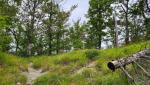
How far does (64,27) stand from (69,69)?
52.3 feet

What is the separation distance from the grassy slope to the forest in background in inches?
402

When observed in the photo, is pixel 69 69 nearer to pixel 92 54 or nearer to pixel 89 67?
pixel 89 67

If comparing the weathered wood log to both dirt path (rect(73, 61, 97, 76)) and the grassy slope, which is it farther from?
dirt path (rect(73, 61, 97, 76))

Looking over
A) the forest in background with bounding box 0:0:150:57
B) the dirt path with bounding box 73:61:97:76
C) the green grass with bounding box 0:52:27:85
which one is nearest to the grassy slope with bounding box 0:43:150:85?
the green grass with bounding box 0:52:27:85

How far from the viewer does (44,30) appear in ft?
99.9

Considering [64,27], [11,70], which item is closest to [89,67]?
[11,70]

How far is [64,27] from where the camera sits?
103ft

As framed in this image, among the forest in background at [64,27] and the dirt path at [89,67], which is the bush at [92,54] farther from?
the forest in background at [64,27]

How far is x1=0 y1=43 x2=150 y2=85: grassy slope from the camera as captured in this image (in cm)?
1334

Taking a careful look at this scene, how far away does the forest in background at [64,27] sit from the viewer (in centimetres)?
2980

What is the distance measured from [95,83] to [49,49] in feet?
62.7

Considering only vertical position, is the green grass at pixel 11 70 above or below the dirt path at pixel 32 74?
above

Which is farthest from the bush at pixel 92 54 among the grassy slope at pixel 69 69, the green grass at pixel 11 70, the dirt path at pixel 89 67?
the green grass at pixel 11 70

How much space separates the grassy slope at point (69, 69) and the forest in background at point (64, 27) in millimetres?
10208
